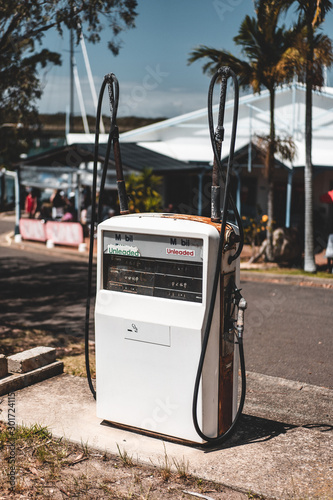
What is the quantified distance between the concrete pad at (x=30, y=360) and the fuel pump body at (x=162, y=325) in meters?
1.24

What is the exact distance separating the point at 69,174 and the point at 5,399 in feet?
55.6

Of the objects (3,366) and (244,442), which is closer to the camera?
(244,442)

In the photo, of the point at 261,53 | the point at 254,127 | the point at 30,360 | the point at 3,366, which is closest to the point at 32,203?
the point at 254,127

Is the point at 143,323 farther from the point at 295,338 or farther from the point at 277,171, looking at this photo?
the point at 277,171

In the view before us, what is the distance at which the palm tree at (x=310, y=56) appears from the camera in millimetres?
13578

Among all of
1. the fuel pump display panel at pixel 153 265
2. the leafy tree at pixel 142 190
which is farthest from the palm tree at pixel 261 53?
the fuel pump display panel at pixel 153 265

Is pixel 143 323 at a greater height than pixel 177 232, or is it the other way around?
pixel 177 232

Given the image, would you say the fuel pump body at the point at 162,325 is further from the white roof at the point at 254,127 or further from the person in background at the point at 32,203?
the person in background at the point at 32,203

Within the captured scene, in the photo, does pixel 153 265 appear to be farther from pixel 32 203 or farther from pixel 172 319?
pixel 32 203

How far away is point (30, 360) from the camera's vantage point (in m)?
5.70

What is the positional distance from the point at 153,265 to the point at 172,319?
443 millimetres

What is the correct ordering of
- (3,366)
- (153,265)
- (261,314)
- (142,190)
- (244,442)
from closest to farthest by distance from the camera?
(153,265) → (244,442) → (3,366) → (261,314) → (142,190)

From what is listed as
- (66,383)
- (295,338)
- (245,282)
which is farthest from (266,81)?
(66,383)

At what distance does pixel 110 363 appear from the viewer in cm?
461
